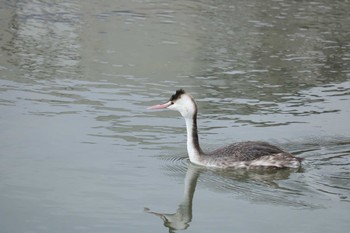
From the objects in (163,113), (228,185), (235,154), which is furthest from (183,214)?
(163,113)

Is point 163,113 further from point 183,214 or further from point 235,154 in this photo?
point 183,214

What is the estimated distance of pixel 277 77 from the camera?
15.9 meters

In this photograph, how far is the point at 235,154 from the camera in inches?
428

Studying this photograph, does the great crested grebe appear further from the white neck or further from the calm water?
the calm water

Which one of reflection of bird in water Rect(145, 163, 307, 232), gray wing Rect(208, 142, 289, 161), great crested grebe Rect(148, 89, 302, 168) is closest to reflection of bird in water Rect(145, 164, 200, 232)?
reflection of bird in water Rect(145, 163, 307, 232)

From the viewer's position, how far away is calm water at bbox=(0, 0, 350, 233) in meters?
9.28

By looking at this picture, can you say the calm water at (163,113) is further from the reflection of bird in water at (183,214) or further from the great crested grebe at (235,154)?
the great crested grebe at (235,154)

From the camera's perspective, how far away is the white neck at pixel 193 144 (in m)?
11.0

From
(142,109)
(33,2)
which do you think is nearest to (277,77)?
(142,109)

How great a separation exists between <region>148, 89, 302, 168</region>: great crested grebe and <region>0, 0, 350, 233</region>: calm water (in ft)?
0.41

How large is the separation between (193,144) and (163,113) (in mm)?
2454

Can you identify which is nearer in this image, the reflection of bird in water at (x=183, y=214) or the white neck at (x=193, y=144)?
the reflection of bird in water at (x=183, y=214)

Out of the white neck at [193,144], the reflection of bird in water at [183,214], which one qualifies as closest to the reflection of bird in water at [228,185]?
the reflection of bird in water at [183,214]

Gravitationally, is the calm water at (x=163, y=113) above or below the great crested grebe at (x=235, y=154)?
below
